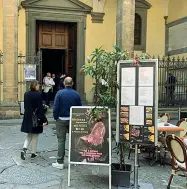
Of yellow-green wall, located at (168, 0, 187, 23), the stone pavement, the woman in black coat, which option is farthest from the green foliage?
yellow-green wall, located at (168, 0, 187, 23)

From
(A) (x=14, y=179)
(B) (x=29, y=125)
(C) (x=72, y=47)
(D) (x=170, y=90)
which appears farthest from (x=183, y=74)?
(A) (x=14, y=179)

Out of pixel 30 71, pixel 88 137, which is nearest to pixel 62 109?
pixel 88 137

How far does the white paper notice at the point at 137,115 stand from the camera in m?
5.43

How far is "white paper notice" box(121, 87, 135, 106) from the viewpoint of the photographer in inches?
215

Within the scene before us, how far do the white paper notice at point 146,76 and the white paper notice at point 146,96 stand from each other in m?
0.08

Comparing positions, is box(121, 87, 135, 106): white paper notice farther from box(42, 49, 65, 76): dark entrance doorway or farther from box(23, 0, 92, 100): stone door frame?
box(42, 49, 65, 76): dark entrance doorway

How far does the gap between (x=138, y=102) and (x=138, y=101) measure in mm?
16

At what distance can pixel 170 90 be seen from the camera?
16.0m

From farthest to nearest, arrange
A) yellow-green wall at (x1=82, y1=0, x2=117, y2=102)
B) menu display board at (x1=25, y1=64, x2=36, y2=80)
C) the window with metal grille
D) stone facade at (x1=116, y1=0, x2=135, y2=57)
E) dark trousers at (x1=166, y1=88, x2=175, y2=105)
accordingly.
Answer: the window with metal grille
yellow-green wall at (x1=82, y1=0, x2=117, y2=102)
dark trousers at (x1=166, y1=88, x2=175, y2=105)
menu display board at (x1=25, y1=64, x2=36, y2=80)
stone facade at (x1=116, y1=0, x2=135, y2=57)

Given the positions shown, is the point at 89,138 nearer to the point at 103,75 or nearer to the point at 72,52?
the point at 103,75

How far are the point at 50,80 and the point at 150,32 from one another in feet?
21.3

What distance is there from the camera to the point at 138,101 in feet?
17.8

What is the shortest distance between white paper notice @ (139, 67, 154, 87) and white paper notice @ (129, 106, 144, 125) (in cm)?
39

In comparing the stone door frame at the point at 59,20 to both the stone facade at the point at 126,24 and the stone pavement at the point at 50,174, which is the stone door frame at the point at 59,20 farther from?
the stone pavement at the point at 50,174
